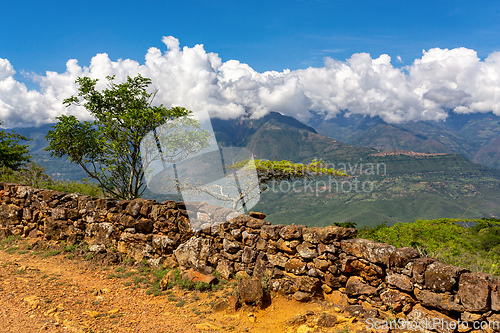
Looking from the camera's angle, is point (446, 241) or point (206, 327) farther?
point (446, 241)

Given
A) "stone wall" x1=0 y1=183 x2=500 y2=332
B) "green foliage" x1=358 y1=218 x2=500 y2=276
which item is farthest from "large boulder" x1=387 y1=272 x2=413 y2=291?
"green foliage" x1=358 y1=218 x2=500 y2=276

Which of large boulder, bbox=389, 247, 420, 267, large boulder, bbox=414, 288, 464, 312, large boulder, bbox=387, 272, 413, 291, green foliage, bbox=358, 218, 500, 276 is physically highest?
large boulder, bbox=389, 247, 420, 267

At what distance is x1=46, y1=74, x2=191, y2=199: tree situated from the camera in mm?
12180

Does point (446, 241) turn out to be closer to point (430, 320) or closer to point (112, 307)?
point (430, 320)

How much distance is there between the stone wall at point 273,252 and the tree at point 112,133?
107 inches

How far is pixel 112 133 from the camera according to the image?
12.5m

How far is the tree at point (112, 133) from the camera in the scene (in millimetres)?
12180

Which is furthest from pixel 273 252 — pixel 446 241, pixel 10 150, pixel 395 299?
→ pixel 10 150

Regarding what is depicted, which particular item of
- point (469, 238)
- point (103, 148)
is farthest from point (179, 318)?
point (469, 238)

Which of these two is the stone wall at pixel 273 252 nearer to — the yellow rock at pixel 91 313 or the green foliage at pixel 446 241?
the yellow rock at pixel 91 313

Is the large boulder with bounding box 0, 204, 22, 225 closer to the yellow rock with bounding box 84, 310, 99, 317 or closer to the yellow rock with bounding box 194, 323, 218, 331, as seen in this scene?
the yellow rock with bounding box 84, 310, 99, 317

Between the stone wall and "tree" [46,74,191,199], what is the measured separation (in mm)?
2725

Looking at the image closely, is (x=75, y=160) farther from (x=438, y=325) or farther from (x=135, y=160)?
(x=438, y=325)

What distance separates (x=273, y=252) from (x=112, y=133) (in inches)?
364
